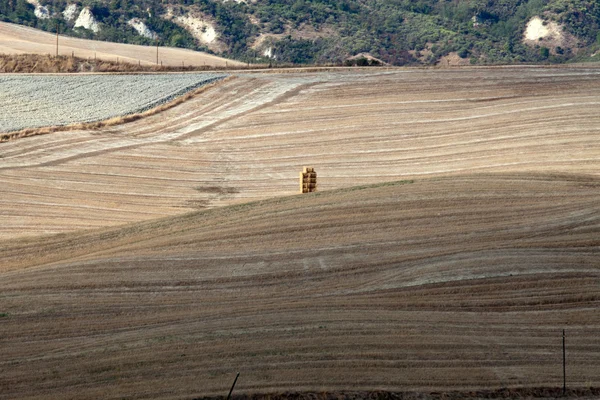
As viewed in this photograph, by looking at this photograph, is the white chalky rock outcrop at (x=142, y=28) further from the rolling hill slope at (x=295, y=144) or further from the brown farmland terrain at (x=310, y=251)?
the brown farmland terrain at (x=310, y=251)

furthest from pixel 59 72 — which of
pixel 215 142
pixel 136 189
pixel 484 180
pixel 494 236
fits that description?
pixel 494 236

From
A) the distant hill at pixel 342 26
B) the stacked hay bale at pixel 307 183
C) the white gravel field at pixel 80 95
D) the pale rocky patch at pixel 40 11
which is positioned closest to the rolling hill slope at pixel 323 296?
the stacked hay bale at pixel 307 183

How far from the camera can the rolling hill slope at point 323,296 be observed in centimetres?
1911

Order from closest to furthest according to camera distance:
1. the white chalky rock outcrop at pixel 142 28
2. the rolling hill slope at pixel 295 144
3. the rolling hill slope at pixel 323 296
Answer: the rolling hill slope at pixel 323 296 → the rolling hill slope at pixel 295 144 → the white chalky rock outcrop at pixel 142 28

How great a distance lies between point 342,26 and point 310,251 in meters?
90.1

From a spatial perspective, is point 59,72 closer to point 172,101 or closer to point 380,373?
point 172,101

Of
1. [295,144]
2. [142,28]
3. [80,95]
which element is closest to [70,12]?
[142,28]

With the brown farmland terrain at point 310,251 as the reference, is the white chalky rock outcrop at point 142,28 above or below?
above

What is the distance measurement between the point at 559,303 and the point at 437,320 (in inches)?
138

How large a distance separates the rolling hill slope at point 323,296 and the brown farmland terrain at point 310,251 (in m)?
0.07

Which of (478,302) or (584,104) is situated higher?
(584,104)

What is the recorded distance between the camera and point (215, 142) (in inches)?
1852

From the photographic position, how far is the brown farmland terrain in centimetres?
1953

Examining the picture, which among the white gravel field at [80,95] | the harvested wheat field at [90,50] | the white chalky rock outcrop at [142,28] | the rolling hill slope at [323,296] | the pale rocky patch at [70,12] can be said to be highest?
the pale rocky patch at [70,12]
